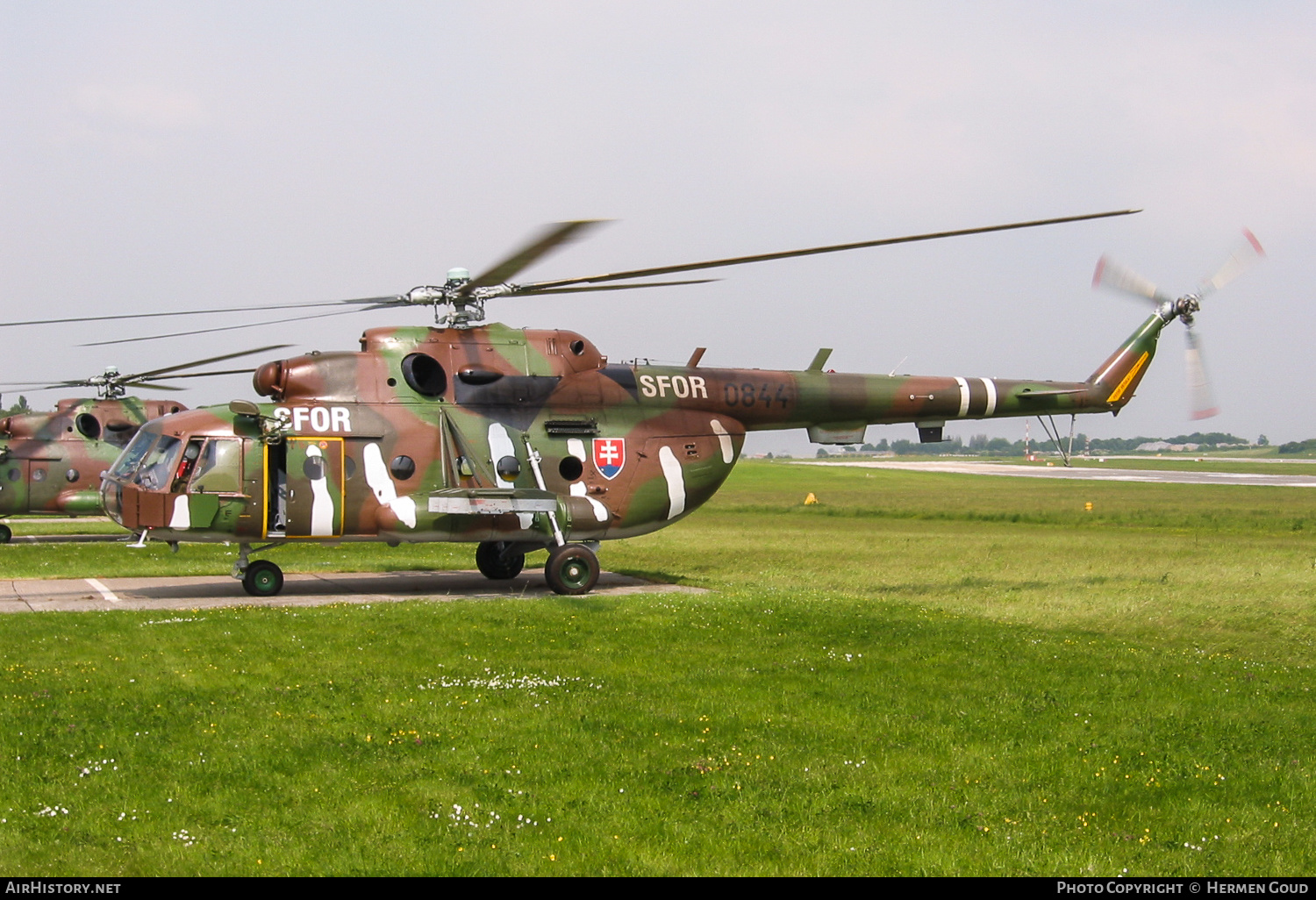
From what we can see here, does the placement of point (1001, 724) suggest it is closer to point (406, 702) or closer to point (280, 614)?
point (406, 702)

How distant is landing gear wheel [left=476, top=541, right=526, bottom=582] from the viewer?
23.0 meters

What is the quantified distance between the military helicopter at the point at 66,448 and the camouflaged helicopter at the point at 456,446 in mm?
14116

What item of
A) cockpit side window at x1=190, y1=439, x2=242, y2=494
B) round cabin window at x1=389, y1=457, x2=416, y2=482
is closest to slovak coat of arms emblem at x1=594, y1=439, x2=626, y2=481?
round cabin window at x1=389, y1=457, x2=416, y2=482

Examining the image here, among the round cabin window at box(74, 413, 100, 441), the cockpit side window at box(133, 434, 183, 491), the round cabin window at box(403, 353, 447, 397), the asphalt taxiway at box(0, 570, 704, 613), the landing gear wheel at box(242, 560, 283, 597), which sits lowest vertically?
the asphalt taxiway at box(0, 570, 704, 613)

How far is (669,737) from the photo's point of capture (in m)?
10.1

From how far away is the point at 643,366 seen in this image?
72.0 ft

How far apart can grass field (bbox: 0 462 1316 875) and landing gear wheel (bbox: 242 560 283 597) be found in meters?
3.32

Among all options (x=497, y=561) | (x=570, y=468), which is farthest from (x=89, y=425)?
(x=570, y=468)

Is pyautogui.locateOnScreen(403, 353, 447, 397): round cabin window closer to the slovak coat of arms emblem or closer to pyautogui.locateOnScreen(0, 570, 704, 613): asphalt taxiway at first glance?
the slovak coat of arms emblem

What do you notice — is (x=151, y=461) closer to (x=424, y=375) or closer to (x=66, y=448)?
(x=424, y=375)

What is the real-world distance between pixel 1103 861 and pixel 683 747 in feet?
11.6

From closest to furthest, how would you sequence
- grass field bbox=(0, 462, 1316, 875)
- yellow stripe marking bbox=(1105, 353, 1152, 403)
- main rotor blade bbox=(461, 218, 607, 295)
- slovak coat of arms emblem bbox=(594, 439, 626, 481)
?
1. grass field bbox=(0, 462, 1316, 875)
2. main rotor blade bbox=(461, 218, 607, 295)
3. slovak coat of arms emblem bbox=(594, 439, 626, 481)
4. yellow stripe marking bbox=(1105, 353, 1152, 403)

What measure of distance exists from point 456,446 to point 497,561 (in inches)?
148
